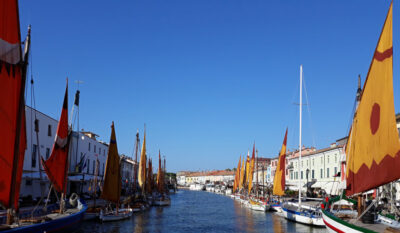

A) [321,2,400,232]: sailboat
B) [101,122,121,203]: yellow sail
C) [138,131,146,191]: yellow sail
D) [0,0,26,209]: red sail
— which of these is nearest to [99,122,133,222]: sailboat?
[101,122,121,203]: yellow sail

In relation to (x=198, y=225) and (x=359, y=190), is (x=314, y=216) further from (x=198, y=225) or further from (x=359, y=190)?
(x=359, y=190)

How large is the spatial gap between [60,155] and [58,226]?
6113mm

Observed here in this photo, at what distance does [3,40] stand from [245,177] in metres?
76.9

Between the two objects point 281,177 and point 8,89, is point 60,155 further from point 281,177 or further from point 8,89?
point 281,177

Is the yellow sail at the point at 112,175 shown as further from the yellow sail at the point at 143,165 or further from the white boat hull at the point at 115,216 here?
the yellow sail at the point at 143,165

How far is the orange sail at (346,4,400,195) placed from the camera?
13.8 meters

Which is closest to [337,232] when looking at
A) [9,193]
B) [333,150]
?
[9,193]

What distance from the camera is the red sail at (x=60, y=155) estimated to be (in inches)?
1067

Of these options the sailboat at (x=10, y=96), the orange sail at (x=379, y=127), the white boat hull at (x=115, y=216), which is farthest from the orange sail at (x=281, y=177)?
the sailboat at (x=10, y=96)

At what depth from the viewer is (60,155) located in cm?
2797

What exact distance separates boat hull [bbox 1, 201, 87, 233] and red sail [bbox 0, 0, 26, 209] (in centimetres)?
442

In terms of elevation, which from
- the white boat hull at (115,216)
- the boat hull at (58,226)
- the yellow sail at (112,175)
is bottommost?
Answer: the white boat hull at (115,216)

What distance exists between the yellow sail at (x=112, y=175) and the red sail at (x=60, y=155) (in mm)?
6692

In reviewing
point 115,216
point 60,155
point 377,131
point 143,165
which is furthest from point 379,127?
point 143,165
